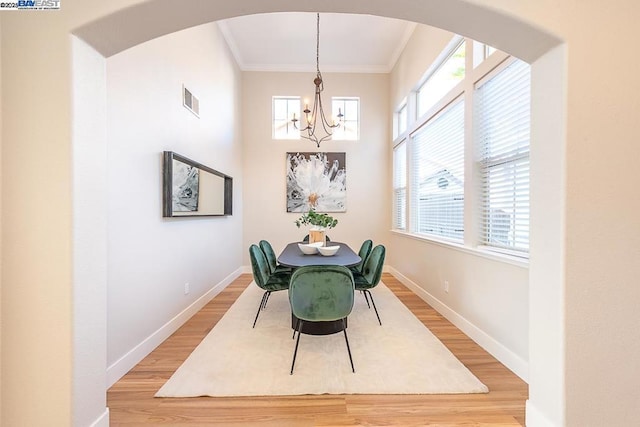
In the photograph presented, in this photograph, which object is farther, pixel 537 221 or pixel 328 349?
pixel 328 349

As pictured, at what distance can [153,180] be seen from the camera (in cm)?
252

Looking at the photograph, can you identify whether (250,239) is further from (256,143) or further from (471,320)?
(471,320)

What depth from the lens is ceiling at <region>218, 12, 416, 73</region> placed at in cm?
420

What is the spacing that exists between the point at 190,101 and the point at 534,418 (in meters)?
3.96

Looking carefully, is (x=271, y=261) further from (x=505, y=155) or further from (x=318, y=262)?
(x=505, y=155)

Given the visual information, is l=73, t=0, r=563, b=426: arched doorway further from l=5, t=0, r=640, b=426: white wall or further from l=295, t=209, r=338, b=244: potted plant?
l=295, t=209, r=338, b=244: potted plant

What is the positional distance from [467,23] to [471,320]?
2.43m

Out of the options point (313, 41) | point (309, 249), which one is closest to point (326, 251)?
point (309, 249)

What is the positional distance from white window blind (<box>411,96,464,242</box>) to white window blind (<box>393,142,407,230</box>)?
38cm

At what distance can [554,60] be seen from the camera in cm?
137

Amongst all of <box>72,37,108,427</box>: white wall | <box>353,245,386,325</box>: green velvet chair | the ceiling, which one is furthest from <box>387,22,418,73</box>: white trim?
<box>72,37,108,427</box>: white wall

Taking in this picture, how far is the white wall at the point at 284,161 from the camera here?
5.61m

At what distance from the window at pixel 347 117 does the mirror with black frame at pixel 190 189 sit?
248 centimetres

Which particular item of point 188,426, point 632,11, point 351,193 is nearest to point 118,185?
point 188,426
